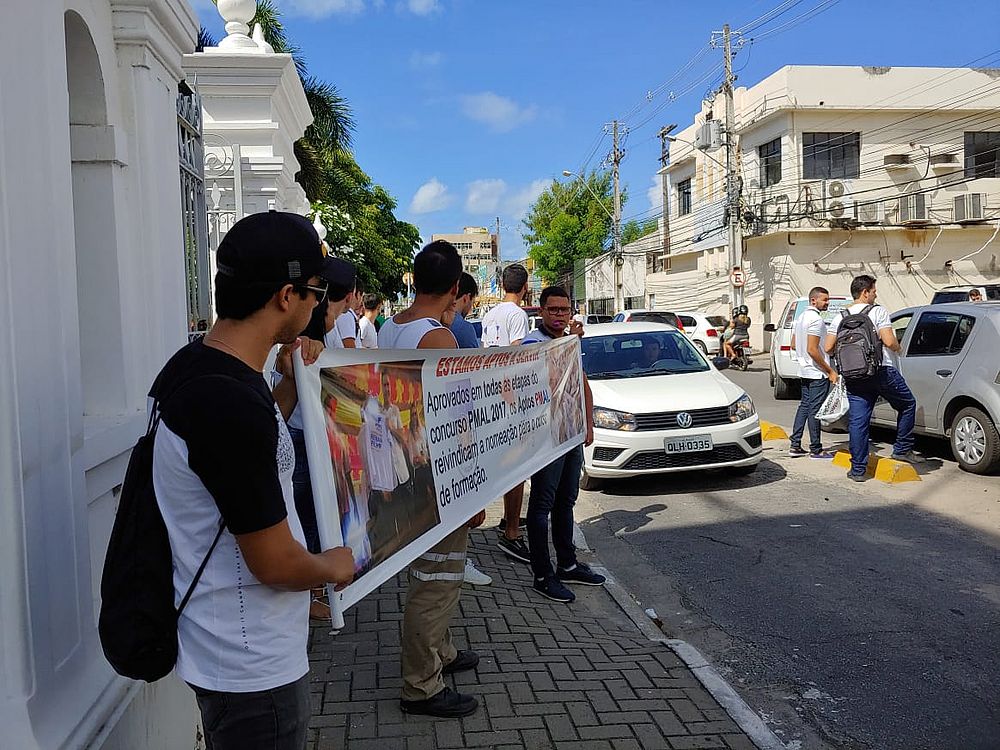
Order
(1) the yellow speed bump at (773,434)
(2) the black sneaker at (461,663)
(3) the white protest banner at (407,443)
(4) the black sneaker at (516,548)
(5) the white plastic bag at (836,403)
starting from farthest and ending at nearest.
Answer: (1) the yellow speed bump at (773,434) < (5) the white plastic bag at (836,403) < (4) the black sneaker at (516,548) < (2) the black sneaker at (461,663) < (3) the white protest banner at (407,443)

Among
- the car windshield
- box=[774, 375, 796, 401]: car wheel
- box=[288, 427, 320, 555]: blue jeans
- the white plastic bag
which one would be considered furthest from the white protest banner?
box=[774, 375, 796, 401]: car wheel

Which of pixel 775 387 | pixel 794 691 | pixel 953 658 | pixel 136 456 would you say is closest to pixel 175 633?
pixel 136 456

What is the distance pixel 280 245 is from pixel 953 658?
4.17 metres

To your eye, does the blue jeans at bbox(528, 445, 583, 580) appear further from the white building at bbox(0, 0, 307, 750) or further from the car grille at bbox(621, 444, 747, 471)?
the car grille at bbox(621, 444, 747, 471)

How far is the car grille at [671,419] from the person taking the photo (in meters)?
8.30

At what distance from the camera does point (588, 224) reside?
61312 mm

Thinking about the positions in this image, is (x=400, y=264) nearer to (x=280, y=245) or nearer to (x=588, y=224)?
(x=588, y=224)

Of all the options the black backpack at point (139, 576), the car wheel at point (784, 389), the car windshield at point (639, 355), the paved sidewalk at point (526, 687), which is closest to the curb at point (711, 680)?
the paved sidewalk at point (526, 687)

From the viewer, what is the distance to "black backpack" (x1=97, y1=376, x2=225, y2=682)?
198cm

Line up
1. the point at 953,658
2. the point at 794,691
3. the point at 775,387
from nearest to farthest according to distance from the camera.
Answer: the point at 794,691 < the point at 953,658 < the point at 775,387

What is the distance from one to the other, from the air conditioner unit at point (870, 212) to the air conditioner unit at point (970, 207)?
2.59m

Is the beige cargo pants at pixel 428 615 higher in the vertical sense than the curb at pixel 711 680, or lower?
higher

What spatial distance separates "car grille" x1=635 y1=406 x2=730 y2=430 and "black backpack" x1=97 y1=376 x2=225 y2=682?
21.7 feet

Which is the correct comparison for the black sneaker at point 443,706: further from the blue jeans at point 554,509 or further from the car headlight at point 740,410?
the car headlight at point 740,410
